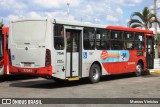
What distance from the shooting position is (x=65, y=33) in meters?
16.0

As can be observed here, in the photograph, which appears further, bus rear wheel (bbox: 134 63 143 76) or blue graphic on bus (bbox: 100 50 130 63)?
bus rear wheel (bbox: 134 63 143 76)

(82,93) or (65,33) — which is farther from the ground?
(65,33)

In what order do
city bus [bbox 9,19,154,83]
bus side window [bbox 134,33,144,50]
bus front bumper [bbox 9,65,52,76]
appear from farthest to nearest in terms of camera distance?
bus side window [bbox 134,33,144,50], city bus [bbox 9,19,154,83], bus front bumper [bbox 9,65,52,76]

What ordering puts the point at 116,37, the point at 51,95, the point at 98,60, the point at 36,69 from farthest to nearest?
the point at 116,37 < the point at 98,60 < the point at 36,69 < the point at 51,95

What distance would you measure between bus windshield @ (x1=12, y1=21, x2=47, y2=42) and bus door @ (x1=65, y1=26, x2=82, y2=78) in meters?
1.22

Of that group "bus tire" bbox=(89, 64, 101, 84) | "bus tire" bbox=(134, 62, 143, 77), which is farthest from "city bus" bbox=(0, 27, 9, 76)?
"bus tire" bbox=(134, 62, 143, 77)

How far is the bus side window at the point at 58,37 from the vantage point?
15.5m

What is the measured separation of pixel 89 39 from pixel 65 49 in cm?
194

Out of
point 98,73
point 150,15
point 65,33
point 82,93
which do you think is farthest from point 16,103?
point 150,15

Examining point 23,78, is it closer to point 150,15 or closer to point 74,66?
point 74,66

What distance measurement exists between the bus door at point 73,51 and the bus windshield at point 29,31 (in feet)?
3.99

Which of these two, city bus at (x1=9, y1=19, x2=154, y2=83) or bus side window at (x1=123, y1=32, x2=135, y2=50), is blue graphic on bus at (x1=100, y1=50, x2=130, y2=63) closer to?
city bus at (x1=9, y1=19, x2=154, y2=83)

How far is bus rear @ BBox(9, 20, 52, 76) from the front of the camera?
1520 centimetres

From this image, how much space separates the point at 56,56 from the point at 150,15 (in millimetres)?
A: 29633
